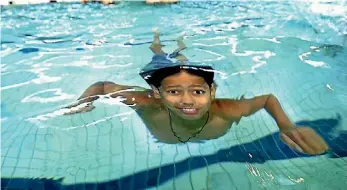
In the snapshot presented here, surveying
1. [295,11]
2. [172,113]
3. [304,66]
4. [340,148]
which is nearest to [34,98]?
[172,113]

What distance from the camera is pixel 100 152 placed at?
9.27ft

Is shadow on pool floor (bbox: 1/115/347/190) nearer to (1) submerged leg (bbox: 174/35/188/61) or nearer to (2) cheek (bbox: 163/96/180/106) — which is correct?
(2) cheek (bbox: 163/96/180/106)

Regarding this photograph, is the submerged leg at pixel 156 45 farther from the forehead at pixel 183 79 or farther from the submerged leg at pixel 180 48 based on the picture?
the forehead at pixel 183 79

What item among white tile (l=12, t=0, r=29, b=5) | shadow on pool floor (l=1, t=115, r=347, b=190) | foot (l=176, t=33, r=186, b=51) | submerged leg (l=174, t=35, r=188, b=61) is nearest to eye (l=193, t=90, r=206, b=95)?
shadow on pool floor (l=1, t=115, r=347, b=190)

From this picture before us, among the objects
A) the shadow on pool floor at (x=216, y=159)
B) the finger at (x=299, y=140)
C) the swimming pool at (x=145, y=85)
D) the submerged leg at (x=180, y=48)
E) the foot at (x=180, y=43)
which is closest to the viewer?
the shadow on pool floor at (x=216, y=159)

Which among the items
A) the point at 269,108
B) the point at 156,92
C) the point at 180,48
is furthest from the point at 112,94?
the point at 180,48

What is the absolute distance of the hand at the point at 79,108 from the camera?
3.55m

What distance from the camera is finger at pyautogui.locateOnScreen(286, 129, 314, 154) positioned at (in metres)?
2.79

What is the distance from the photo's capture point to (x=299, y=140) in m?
2.83

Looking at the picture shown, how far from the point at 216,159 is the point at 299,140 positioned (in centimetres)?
69

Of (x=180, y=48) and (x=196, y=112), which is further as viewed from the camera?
(x=180, y=48)

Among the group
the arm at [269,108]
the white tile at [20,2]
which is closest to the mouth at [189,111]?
the arm at [269,108]

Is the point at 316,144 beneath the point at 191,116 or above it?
beneath

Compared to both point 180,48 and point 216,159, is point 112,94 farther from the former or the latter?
point 180,48
